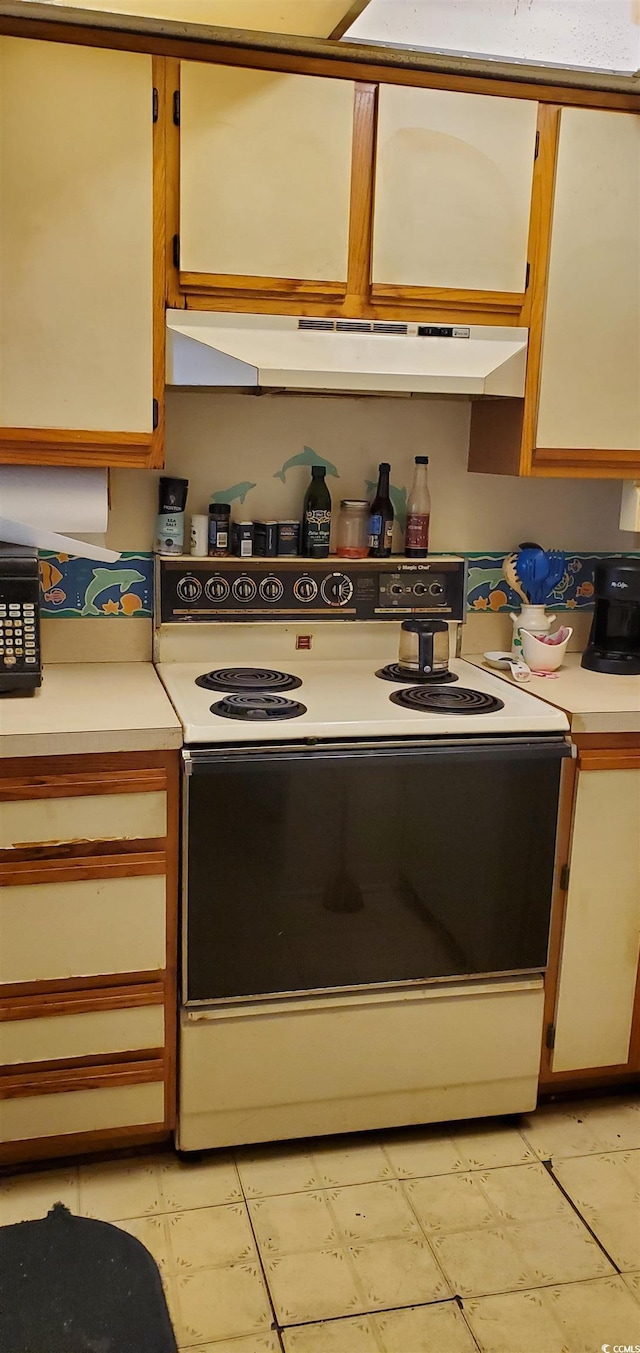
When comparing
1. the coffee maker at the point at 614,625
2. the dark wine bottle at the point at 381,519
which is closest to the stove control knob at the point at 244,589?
the dark wine bottle at the point at 381,519

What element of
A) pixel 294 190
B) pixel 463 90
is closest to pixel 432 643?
pixel 294 190

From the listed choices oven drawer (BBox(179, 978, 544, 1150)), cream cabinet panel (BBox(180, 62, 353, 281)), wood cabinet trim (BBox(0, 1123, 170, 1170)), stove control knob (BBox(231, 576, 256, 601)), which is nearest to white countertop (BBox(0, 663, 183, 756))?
stove control knob (BBox(231, 576, 256, 601))

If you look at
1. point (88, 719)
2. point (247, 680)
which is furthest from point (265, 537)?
point (88, 719)

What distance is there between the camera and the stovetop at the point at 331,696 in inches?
82.6

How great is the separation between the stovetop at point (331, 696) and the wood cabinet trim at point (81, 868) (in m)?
0.26

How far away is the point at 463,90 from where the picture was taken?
2289mm

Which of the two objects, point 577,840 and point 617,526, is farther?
point 617,526

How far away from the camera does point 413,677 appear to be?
2.51 m

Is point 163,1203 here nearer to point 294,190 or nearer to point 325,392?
point 325,392

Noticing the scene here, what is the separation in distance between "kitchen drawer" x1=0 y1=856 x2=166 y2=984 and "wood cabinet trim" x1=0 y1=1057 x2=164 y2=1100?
0.65 ft

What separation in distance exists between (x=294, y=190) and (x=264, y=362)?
0.36 meters

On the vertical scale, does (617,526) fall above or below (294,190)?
below

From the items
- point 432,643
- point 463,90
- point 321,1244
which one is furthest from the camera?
point 432,643

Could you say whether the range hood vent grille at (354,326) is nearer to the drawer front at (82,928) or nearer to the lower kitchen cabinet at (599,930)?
the lower kitchen cabinet at (599,930)
